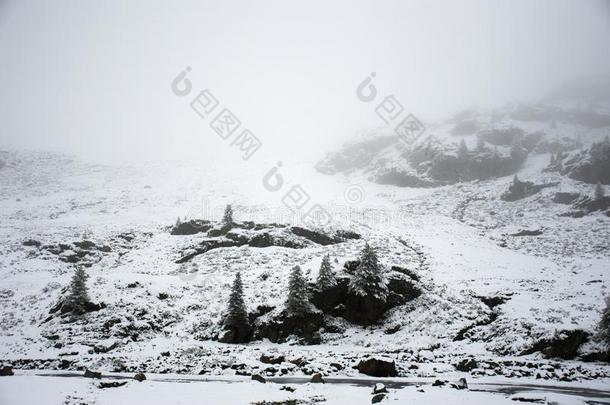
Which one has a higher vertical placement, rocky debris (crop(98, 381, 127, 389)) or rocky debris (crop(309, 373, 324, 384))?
rocky debris (crop(98, 381, 127, 389))

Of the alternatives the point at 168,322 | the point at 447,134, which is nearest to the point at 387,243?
the point at 168,322

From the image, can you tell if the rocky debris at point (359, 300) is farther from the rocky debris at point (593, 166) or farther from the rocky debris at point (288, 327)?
the rocky debris at point (593, 166)

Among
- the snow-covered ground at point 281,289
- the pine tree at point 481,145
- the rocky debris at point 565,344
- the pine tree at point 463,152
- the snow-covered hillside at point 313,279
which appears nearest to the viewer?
the snow-covered ground at point 281,289

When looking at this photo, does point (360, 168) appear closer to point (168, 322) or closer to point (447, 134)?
point (447, 134)

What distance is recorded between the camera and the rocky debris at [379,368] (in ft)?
57.7

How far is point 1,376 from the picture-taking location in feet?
56.5

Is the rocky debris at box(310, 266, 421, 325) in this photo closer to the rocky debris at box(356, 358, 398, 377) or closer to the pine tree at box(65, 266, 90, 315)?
the rocky debris at box(356, 358, 398, 377)

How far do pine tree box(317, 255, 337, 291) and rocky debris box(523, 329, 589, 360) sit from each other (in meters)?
15.9

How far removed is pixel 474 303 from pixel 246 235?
92.0 feet

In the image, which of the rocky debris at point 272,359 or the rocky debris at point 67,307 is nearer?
the rocky debris at point 272,359

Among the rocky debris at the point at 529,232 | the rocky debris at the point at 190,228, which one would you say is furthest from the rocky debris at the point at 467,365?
the rocky debris at the point at 529,232

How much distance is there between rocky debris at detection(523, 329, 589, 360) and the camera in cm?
1966

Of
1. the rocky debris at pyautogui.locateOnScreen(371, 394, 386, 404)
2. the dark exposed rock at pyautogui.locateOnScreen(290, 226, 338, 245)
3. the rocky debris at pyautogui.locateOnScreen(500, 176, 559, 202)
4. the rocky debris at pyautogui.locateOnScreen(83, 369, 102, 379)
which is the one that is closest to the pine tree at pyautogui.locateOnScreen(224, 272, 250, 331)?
the rocky debris at pyautogui.locateOnScreen(83, 369, 102, 379)

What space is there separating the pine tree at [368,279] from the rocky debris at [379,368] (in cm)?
1108
